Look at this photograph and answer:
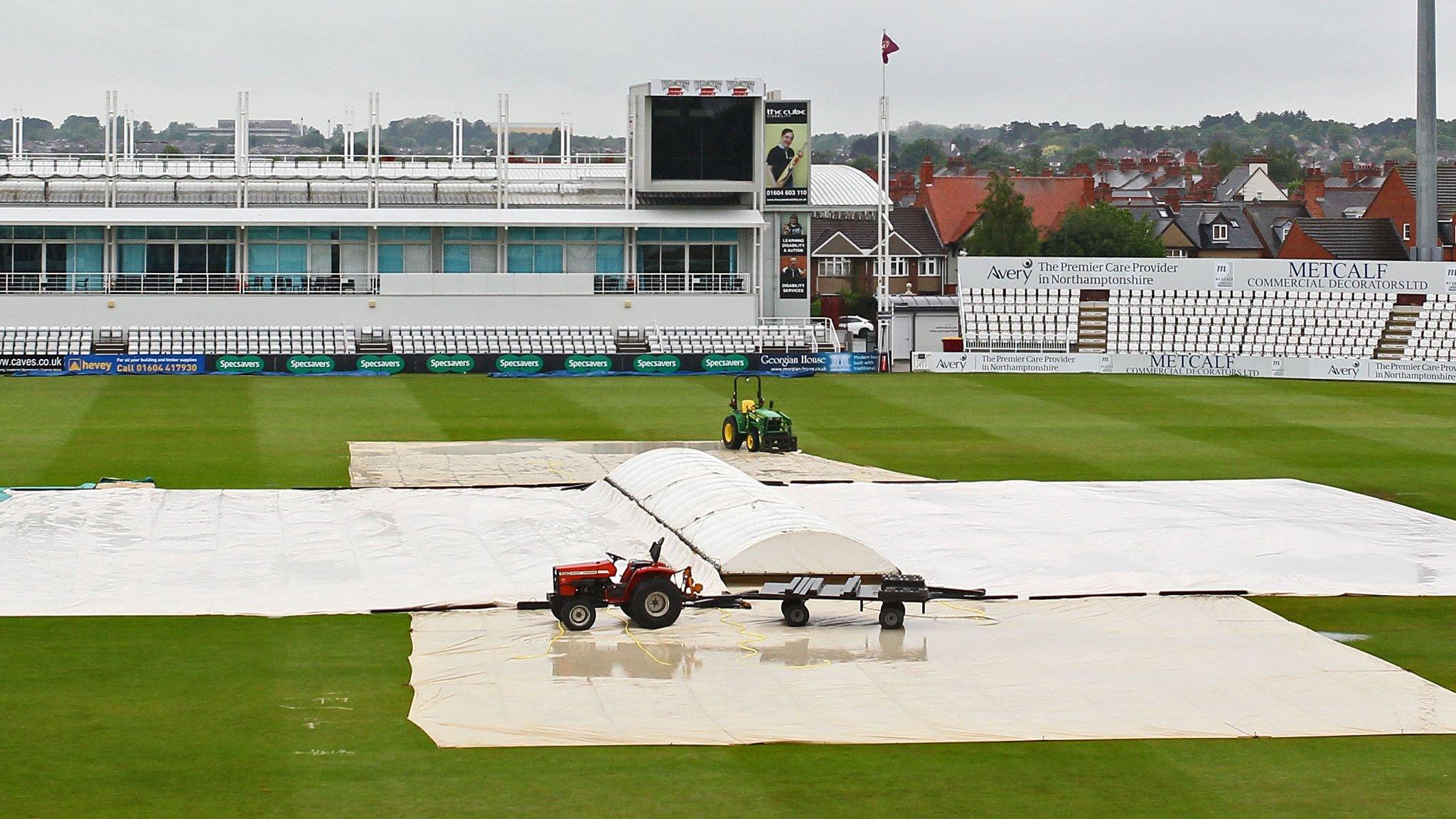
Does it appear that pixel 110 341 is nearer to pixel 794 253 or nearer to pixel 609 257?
pixel 609 257

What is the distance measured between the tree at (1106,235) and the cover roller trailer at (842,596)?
79532 mm

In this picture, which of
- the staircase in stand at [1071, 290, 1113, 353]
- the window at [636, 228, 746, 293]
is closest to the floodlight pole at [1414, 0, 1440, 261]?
the staircase in stand at [1071, 290, 1113, 353]

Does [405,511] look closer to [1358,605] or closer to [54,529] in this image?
[54,529]

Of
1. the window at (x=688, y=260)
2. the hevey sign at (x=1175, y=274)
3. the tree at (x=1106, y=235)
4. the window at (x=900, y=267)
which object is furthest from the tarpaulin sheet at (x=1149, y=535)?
the window at (x=900, y=267)

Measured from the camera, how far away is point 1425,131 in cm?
5353

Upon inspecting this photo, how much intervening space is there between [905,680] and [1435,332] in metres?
46.0

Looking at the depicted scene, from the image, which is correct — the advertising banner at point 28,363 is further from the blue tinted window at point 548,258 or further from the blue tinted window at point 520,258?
the blue tinted window at point 548,258

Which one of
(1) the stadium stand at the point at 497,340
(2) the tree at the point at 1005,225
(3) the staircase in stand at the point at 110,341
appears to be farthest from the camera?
(2) the tree at the point at 1005,225

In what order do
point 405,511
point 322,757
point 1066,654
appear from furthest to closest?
point 405,511 < point 1066,654 < point 322,757

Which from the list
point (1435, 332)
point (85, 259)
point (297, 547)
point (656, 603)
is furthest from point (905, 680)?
point (85, 259)

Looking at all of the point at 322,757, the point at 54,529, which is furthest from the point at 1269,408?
the point at 322,757

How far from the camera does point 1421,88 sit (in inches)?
2046

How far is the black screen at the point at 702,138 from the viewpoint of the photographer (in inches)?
2357

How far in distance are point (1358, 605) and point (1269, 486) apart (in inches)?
357
